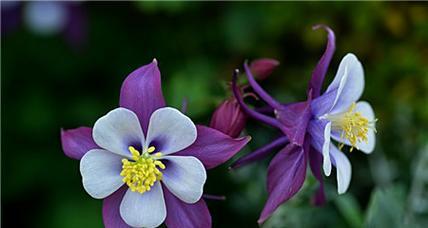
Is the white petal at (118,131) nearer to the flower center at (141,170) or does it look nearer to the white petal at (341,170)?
the flower center at (141,170)

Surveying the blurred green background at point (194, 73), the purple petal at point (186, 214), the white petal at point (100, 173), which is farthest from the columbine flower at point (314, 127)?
the blurred green background at point (194, 73)

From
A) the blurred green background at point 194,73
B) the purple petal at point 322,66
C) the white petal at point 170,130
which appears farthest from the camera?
the blurred green background at point 194,73

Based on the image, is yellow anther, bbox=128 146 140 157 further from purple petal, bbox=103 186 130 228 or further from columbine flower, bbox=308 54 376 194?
columbine flower, bbox=308 54 376 194

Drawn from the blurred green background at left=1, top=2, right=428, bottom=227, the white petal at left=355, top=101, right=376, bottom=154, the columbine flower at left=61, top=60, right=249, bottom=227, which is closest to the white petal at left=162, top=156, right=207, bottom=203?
the columbine flower at left=61, top=60, right=249, bottom=227

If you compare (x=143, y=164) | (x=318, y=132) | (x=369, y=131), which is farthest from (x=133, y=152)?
(x=369, y=131)

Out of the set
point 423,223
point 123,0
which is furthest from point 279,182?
point 123,0

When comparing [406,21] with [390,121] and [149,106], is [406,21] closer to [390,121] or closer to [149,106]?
[390,121]

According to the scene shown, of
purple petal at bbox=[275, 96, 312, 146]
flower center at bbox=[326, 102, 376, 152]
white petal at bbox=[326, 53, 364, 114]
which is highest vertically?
white petal at bbox=[326, 53, 364, 114]
